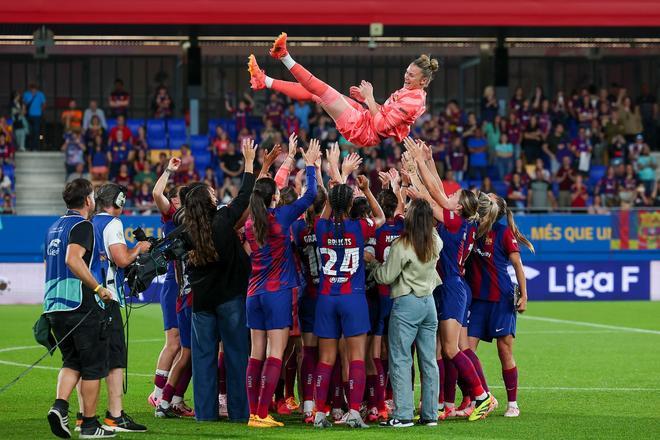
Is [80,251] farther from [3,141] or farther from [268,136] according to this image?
[3,141]

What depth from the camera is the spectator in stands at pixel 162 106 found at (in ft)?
100

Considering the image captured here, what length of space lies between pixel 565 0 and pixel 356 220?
1953 cm

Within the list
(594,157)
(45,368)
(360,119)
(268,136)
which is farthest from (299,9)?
(360,119)

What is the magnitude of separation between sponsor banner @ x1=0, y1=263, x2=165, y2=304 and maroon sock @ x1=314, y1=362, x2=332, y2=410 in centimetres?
1382

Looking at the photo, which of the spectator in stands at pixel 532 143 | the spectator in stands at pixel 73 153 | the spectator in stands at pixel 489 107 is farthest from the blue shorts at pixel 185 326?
the spectator in stands at pixel 489 107

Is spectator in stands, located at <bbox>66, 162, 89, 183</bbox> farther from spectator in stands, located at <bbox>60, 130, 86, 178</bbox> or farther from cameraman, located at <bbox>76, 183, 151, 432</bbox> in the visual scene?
cameraman, located at <bbox>76, 183, 151, 432</bbox>

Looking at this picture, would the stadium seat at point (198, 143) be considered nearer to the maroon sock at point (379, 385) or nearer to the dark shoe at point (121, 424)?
the maroon sock at point (379, 385)

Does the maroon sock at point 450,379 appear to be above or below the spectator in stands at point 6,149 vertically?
below

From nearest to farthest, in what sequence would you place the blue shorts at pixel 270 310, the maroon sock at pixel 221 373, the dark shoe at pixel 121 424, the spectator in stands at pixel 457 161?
the dark shoe at pixel 121 424
the blue shorts at pixel 270 310
the maroon sock at pixel 221 373
the spectator in stands at pixel 457 161

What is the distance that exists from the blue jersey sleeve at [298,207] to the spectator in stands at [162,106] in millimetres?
20866

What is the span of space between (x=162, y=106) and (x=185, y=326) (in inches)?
799

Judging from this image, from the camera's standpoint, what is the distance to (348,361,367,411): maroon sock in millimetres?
9992

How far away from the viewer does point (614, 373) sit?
14062mm

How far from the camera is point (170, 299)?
11.2m
